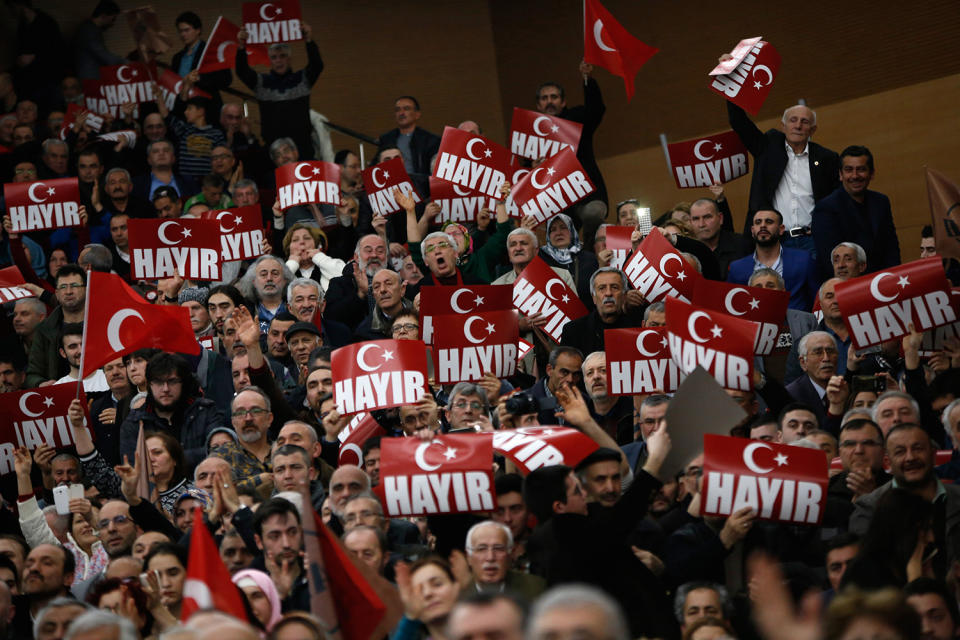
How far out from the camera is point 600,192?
12484mm

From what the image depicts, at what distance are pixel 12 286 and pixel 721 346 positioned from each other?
586 centimetres

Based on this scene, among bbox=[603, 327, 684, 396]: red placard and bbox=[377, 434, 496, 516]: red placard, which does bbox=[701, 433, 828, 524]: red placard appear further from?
bbox=[603, 327, 684, 396]: red placard

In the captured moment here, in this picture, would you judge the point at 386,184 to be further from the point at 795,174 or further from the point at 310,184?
the point at 795,174

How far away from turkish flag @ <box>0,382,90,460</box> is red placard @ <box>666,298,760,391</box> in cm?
377

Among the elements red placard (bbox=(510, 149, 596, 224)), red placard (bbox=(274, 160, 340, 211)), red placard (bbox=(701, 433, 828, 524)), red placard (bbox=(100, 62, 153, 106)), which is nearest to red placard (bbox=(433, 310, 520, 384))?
red placard (bbox=(510, 149, 596, 224))

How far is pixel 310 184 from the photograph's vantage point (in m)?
11.6

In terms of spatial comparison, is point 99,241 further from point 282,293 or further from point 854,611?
point 854,611

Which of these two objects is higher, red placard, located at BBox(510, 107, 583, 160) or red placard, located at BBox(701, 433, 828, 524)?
red placard, located at BBox(510, 107, 583, 160)

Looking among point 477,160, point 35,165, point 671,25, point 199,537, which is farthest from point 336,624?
point 671,25

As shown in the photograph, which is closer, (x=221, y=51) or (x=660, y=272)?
(x=660, y=272)

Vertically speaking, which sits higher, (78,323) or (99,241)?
(99,241)

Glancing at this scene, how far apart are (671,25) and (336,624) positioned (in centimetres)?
1137

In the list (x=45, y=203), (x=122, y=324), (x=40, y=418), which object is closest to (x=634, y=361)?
(x=122, y=324)

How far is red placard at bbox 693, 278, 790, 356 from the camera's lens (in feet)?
26.8
